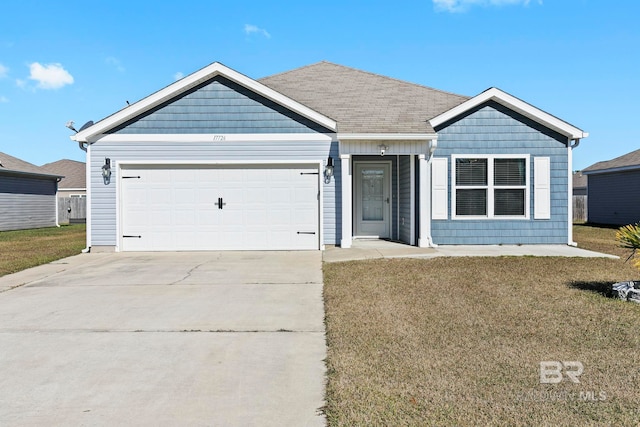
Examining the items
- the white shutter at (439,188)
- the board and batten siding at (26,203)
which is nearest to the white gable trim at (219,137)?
the white shutter at (439,188)

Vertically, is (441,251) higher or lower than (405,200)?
lower

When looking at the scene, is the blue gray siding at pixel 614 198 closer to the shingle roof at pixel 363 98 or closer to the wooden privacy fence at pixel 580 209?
the wooden privacy fence at pixel 580 209

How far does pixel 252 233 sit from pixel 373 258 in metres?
3.61

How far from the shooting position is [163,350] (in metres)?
4.51

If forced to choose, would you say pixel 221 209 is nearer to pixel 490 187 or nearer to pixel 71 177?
pixel 490 187

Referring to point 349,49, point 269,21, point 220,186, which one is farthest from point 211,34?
point 349,49

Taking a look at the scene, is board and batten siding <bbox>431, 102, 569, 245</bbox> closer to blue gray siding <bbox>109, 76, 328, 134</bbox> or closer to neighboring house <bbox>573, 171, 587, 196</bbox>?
blue gray siding <bbox>109, 76, 328, 134</bbox>

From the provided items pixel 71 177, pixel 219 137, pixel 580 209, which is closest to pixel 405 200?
pixel 219 137

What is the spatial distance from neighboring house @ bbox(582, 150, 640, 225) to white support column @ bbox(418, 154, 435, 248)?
46.7 feet

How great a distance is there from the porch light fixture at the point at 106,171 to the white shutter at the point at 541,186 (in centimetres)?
1093

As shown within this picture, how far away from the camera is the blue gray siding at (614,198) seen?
69.9 feet

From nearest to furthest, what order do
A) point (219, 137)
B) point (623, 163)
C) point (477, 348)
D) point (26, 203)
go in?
point (477, 348) → point (219, 137) → point (623, 163) → point (26, 203)

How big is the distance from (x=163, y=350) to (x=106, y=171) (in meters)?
8.51

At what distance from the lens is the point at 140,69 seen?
1364 cm
